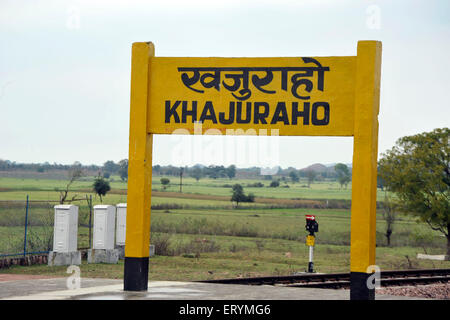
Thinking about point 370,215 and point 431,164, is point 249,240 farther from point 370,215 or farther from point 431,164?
point 370,215

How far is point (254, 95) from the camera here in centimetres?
1322

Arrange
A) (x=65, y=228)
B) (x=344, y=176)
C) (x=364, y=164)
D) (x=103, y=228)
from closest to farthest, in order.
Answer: (x=364, y=164) < (x=65, y=228) < (x=103, y=228) < (x=344, y=176)

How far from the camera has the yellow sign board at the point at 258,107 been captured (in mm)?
12445

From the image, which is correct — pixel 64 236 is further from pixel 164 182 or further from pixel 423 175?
pixel 164 182

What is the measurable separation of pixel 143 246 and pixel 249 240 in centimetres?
2526

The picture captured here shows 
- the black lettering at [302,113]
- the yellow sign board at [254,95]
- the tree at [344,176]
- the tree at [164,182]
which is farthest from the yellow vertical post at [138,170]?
the tree at [344,176]

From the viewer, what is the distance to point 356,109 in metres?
12.5

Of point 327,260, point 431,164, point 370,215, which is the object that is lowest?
point 327,260

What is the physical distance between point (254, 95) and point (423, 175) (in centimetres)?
2049

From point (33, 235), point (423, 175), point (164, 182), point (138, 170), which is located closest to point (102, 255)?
point (138, 170)

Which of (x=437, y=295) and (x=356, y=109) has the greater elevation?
(x=356, y=109)
